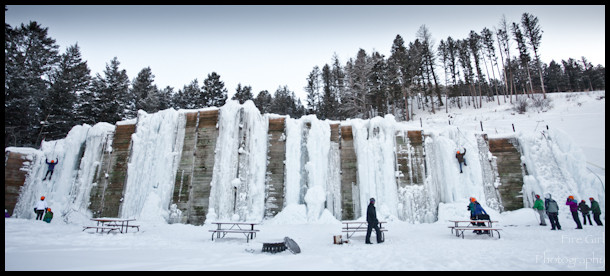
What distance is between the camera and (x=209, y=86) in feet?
113

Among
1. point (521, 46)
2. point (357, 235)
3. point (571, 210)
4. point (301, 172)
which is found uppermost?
point (521, 46)

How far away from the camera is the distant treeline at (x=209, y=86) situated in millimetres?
23609

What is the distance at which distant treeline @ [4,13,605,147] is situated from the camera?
23.6 m

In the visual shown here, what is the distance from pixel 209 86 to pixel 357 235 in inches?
1165

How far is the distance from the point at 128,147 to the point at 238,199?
759 cm

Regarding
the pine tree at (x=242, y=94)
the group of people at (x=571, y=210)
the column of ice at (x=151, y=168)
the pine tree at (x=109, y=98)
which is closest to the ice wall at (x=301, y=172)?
the column of ice at (x=151, y=168)

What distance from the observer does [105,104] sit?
2714cm

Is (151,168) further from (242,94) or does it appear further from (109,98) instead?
(242,94)

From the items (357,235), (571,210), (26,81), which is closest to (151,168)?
(357,235)

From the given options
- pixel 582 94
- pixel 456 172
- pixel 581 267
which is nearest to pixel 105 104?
pixel 456 172

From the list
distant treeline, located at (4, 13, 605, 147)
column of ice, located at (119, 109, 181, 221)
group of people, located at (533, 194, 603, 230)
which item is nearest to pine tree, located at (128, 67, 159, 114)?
distant treeline, located at (4, 13, 605, 147)

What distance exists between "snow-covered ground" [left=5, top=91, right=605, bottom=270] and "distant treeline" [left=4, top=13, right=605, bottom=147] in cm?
945

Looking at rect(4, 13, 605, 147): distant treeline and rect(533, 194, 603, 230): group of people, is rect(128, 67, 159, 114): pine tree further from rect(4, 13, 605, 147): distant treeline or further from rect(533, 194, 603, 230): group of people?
rect(533, 194, 603, 230): group of people

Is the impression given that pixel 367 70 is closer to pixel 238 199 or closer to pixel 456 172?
pixel 456 172
